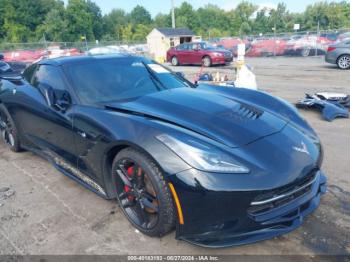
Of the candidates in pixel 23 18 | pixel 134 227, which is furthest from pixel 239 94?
pixel 23 18

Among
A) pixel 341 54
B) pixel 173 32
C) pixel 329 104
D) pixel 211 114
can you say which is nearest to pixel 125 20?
pixel 173 32

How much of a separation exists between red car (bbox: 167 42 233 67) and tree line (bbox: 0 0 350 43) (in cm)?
4324

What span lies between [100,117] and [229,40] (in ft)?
86.8

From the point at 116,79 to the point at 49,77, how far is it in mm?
797

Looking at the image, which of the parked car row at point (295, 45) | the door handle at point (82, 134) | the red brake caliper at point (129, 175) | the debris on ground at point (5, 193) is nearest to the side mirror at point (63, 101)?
the door handle at point (82, 134)

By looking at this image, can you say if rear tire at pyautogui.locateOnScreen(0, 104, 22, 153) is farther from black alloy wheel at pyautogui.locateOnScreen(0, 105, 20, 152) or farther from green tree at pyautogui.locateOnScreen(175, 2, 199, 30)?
green tree at pyautogui.locateOnScreen(175, 2, 199, 30)

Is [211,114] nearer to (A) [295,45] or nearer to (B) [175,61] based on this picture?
(B) [175,61]

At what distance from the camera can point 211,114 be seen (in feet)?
8.79

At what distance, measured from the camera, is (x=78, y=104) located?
2.96 m

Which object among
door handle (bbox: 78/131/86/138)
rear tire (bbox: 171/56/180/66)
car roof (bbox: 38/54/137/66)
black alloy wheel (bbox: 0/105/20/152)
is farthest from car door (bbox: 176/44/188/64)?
door handle (bbox: 78/131/86/138)

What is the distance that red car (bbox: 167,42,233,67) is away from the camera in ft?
54.7

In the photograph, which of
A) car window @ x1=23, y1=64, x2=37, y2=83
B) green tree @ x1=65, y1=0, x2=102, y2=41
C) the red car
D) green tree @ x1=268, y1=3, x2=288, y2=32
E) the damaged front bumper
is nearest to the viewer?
the damaged front bumper

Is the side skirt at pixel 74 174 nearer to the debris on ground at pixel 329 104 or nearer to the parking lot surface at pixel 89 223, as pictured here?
the parking lot surface at pixel 89 223

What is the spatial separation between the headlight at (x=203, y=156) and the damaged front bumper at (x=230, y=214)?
0.08 meters
